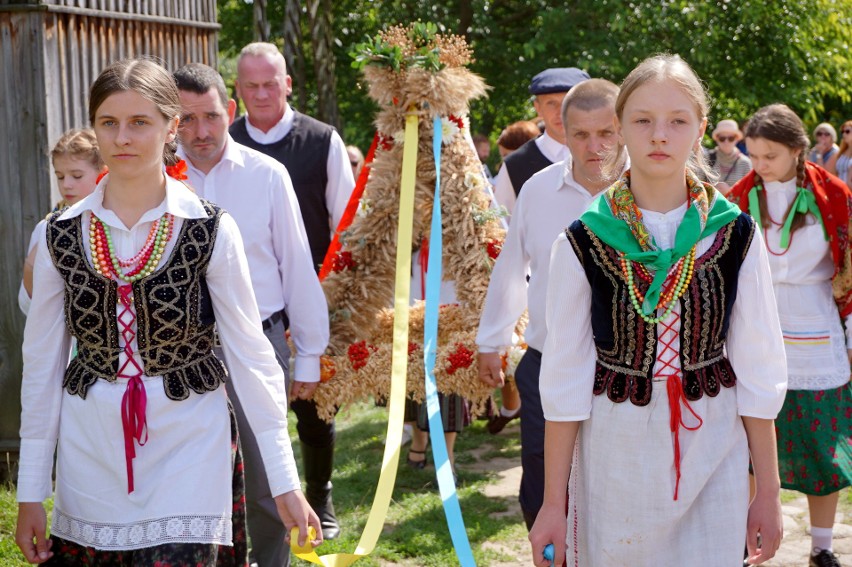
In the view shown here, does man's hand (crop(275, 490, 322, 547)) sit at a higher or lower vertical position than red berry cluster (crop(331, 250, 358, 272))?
lower

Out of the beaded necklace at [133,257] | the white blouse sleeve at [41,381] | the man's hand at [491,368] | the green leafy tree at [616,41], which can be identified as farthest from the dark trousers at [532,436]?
the green leafy tree at [616,41]

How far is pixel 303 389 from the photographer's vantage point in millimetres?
5109

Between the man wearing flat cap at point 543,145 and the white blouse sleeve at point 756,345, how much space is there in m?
2.91

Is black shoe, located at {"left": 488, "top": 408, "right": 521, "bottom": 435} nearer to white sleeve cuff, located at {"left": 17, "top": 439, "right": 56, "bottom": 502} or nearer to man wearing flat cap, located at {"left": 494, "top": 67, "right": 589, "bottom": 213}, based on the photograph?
man wearing flat cap, located at {"left": 494, "top": 67, "right": 589, "bottom": 213}

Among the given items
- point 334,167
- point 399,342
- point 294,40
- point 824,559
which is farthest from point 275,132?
point 294,40

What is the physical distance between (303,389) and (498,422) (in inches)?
134

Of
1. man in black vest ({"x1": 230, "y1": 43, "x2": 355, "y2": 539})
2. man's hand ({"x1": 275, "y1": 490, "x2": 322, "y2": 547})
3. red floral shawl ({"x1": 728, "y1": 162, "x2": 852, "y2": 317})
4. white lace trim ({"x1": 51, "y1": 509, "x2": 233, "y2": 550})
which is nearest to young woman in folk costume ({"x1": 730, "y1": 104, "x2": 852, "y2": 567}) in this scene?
red floral shawl ({"x1": 728, "y1": 162, "x2": 852, "y2": 317})

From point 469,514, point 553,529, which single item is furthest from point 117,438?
point 469,514

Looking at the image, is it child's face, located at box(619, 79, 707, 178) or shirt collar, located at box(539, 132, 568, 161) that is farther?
shirt collar, located at box(539, 132, 568, 161)

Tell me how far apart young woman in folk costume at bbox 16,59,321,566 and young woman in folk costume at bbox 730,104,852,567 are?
3.06 metres

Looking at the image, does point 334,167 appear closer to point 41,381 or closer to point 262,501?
point 262,501

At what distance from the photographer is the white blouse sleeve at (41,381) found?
126 inches

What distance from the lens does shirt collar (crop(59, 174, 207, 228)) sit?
10.7ft

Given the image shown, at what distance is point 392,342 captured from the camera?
5617 mm
